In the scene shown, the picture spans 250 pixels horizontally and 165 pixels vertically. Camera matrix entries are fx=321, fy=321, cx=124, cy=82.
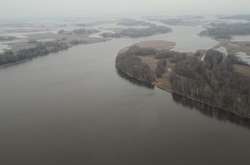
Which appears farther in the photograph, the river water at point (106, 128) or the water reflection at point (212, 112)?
the water reflection at point (212, 112)

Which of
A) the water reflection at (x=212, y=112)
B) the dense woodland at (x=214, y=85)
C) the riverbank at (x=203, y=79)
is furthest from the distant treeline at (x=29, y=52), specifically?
the water reflection at (x=212, y=112)

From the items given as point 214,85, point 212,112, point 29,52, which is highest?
point 29,52

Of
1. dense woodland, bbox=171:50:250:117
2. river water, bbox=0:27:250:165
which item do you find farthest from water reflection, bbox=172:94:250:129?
dense woodland, bbox=171:50:250:117

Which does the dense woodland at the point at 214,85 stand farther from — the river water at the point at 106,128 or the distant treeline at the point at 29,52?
the distant treeline at the point at 29,52

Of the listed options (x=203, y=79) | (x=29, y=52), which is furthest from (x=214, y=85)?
(x=29, y=52)

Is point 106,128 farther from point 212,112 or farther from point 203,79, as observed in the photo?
point 203,79

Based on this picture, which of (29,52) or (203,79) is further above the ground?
(29,52)
